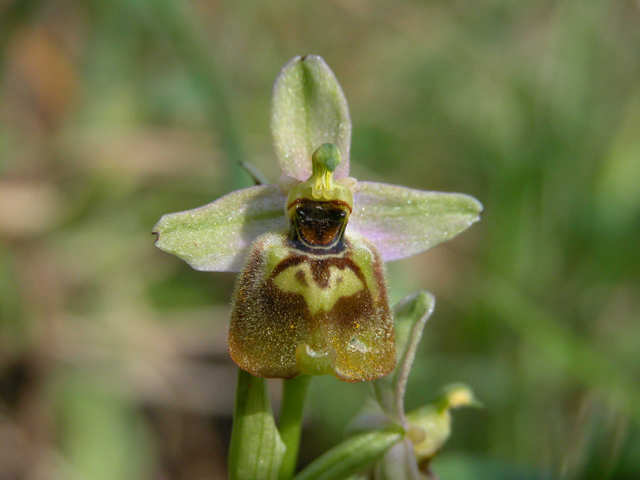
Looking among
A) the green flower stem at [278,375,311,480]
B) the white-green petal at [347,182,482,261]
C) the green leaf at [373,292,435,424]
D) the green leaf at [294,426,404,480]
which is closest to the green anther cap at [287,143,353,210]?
the white-green petal at [347,182,482,261]

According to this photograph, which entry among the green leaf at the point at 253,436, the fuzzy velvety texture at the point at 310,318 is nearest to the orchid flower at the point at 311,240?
the fuzzy velvety texture at the point at 310,318

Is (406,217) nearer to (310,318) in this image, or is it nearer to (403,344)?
(403,344)

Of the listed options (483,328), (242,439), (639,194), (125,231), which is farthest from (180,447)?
(639,194)

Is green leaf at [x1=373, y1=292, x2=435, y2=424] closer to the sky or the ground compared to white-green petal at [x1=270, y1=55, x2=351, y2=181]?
closer to the ground

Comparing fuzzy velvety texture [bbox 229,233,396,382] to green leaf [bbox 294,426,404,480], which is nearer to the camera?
fuzzy velvety texture [bbox 229,233,396,382]

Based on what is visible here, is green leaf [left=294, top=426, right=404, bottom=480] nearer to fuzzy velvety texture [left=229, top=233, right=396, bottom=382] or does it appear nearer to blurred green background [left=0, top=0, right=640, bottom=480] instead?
fuzzy velvety texture [left=229, top=233, right=396, bottom=382]

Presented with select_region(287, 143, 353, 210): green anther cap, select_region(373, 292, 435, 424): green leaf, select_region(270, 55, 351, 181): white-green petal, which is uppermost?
select_region(270, 55, 351, 181): white-green petal

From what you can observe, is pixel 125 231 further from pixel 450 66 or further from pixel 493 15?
pixel 493 15

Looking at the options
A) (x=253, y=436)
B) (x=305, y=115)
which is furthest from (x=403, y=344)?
(x=305, y=115)
